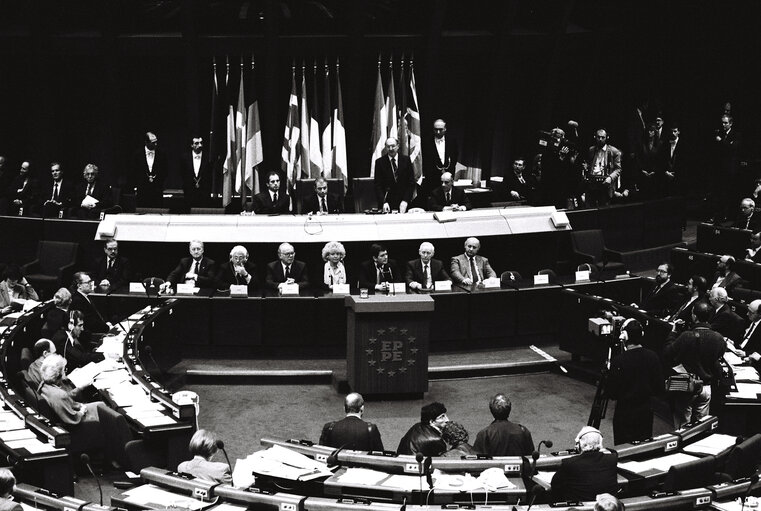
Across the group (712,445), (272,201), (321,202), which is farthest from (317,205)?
(712,445)

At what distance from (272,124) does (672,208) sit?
6.44 m

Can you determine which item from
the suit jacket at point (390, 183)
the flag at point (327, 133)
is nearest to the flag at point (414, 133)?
the flag at point (327, 133)

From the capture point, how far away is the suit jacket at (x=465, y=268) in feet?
44.7

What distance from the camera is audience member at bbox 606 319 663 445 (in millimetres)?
9789

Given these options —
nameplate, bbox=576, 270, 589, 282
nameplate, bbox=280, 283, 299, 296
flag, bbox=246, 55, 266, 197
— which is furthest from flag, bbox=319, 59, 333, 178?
nameplate, bbox=576, 270, 589, 282

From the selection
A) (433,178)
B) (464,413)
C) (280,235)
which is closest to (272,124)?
(433,178)

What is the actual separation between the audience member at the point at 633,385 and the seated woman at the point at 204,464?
3.88 metres

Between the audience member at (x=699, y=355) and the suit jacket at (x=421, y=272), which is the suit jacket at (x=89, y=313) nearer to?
the suit jacket at (x=421, y=272)

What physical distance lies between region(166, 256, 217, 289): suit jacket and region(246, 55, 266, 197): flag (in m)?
4.05

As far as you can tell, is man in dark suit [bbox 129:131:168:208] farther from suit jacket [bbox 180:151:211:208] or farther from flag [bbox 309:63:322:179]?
flag [bbox 309:63:322:179]

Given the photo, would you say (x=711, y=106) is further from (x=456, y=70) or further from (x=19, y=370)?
(x=19, y=370)

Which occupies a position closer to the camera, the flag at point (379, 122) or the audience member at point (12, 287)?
the audience member at point (12, 287)

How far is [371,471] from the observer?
7.53m

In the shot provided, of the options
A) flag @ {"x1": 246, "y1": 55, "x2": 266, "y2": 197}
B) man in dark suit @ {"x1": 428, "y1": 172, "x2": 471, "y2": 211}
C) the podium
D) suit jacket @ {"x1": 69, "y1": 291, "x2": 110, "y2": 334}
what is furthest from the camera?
flag @ {"x1": 246, "y1": 55, "x2": 266, "y2": 197}
